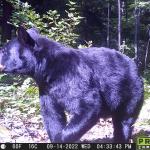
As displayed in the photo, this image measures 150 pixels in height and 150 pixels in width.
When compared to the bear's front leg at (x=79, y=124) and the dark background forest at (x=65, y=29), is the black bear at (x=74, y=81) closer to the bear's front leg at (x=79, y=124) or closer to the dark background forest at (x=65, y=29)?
the bear's front leg at (x=79, y=124)

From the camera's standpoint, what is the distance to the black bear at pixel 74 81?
4.97m

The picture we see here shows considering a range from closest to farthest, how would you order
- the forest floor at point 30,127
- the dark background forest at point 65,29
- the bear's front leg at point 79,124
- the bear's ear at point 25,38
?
the bear's front leg at point 79,124, the bear's ear at point 25,38, the forest floor at point 30,127, the dark background forest at point 65,29

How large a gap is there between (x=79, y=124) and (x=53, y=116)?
0.37m

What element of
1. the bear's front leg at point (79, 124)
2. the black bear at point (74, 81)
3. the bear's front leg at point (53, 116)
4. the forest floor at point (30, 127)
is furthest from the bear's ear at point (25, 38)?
the forest floor at point (30, 127)

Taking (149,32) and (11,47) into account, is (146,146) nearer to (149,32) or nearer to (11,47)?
(11,47)

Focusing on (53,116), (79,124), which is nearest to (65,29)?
(53,116)

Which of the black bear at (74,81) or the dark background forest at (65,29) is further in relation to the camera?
the dark background forest at (65,29)

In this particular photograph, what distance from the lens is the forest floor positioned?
19.7 feet

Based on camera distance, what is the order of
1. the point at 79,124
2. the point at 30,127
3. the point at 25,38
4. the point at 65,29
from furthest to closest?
the point at 65,29 < the point at 30,127 < the point at 25,38 < the point at 79,124

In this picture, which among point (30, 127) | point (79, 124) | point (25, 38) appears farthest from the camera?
point (30, 127)

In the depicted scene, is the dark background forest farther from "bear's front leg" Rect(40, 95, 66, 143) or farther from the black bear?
the black bear

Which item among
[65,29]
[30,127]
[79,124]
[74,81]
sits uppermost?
[65,29]

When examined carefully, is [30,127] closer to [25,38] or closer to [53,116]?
[53,116]

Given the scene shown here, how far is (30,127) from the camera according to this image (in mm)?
6629
